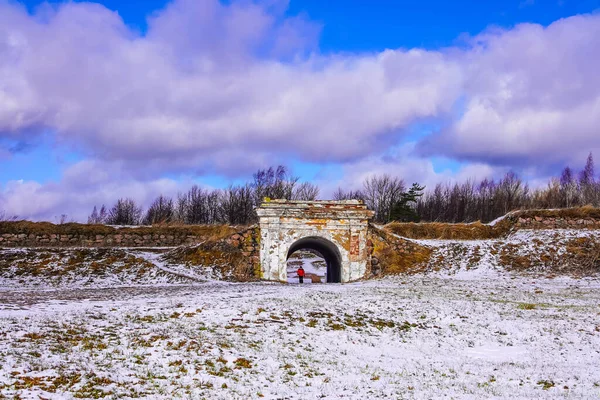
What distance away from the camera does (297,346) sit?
9688 mm

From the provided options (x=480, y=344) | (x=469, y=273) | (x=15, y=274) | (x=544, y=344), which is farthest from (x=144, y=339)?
(x=469, y=273)

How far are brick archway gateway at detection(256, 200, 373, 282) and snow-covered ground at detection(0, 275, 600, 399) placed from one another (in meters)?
6.48

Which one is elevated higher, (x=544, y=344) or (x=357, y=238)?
(x=357, y=238)

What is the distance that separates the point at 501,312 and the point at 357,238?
9.49 meters

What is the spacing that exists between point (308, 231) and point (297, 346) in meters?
12.4

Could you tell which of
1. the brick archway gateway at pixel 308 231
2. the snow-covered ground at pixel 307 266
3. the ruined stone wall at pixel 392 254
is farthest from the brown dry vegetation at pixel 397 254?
the snow-covered ground at pixel 307 266

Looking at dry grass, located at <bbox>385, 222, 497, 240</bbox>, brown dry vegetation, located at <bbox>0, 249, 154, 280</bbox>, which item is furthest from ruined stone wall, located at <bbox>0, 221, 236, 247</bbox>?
dry grass, located at <bbox>385, 222, 497, 240</bbox>

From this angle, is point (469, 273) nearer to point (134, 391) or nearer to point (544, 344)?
point (544, 344)

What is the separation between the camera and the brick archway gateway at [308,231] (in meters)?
21.9

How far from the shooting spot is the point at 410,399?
7.20m

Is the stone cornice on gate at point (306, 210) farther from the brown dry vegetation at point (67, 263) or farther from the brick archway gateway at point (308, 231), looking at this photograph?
the brown dry vegetation at point (67, 263)

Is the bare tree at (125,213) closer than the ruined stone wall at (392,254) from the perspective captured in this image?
No

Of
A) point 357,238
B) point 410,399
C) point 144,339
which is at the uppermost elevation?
point 357,238

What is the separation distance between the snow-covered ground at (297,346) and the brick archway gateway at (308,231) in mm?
6480
